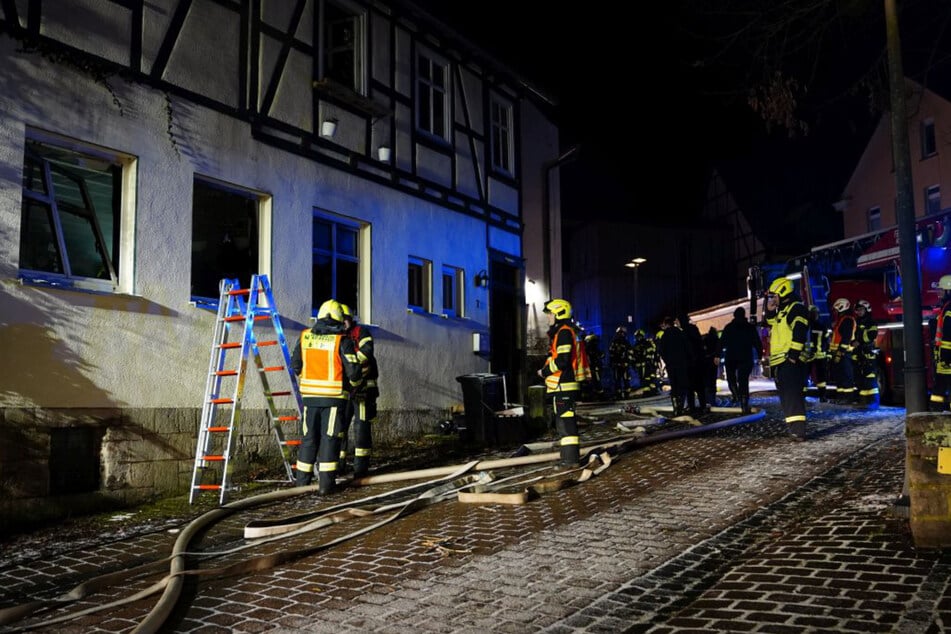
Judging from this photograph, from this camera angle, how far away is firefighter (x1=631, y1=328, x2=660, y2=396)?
20.8m

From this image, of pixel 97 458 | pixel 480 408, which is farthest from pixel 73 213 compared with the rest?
pixel 480 408

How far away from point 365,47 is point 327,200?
108 inches

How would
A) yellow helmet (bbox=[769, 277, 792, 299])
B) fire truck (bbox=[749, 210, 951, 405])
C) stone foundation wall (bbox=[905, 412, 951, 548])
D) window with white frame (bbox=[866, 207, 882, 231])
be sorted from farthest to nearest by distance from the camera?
window with white frame (bbox=[866, 207, 882, 231]), fire truck (bbox=[749, 210, 951, 405]), yellow helmet (bbox=[769, 277, 792, 299]), stone foundation wall (bbox=[905, 412, 951, 548])

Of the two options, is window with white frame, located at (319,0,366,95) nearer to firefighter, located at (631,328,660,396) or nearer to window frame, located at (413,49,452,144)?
window frame, located at (413,49,452,144)

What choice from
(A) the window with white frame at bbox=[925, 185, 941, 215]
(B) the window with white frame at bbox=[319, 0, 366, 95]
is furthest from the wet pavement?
(A) the window with white frame at bbox=[925, 185, 941, 215]

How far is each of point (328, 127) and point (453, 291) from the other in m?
4.35

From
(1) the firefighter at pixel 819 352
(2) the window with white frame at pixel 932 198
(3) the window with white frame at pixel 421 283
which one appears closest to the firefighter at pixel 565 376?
(3) the window with white frame at pixel 421 283

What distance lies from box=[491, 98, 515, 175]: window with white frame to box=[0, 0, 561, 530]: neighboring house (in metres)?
0.91

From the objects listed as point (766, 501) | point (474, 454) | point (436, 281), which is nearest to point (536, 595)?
point (766, 501)

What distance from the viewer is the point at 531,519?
21.4 ft

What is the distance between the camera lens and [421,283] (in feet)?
45.5

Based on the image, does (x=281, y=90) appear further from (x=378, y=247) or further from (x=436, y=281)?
(x=436, y=281)

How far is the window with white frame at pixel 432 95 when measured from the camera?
13.9m

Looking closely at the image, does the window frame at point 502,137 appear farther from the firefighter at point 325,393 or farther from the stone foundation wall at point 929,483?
the stone foundation wall at point 929,483
